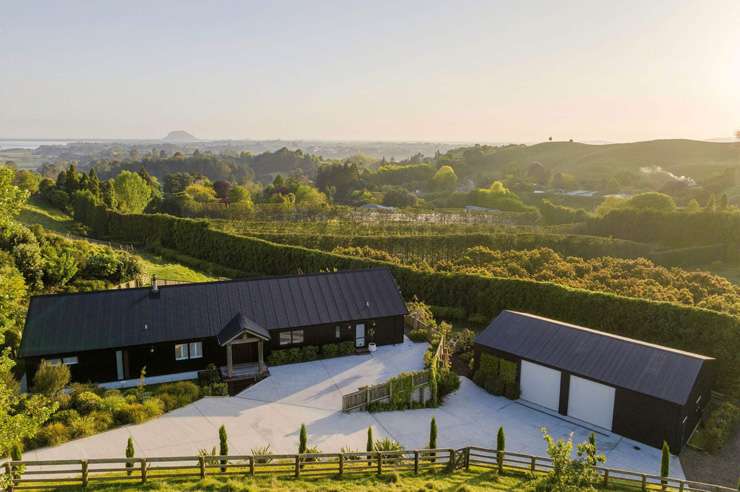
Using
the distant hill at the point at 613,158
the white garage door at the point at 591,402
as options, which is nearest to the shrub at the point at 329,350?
the white garage door at the point at 591,402

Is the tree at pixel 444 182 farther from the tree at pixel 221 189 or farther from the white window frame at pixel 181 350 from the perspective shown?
the white window frame at pixel 181 350


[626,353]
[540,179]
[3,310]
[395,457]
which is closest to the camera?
[3,310]

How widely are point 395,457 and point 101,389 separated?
14.0m

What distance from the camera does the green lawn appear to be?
15.5 m

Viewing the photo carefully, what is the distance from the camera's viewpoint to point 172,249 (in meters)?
54.8

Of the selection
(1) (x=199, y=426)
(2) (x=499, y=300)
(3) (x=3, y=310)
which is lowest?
(1) (x=199, y=426)

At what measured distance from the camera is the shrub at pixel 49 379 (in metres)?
21.7

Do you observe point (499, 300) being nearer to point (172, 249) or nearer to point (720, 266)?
point (720, 266)

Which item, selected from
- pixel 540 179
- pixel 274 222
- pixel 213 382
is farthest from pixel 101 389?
pixel 540 179

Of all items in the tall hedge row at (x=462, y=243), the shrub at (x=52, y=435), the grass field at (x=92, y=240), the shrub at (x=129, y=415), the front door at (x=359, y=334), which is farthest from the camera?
the tall hedge row at (x=462, y=243)

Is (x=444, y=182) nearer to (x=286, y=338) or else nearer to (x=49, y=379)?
(x=286, y=338)

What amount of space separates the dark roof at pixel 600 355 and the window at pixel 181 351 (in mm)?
14321

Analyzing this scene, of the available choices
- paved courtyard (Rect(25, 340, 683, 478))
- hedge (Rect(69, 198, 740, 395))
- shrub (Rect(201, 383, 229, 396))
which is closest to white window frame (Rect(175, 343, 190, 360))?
shrub (Rect(201, 383, 229, 396))

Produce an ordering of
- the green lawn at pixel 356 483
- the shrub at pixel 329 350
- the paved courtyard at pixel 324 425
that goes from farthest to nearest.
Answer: the shrub at pixel 329 350 → the paved courtyard at pixel 324 425 → the green lawn at pixel 356 483
